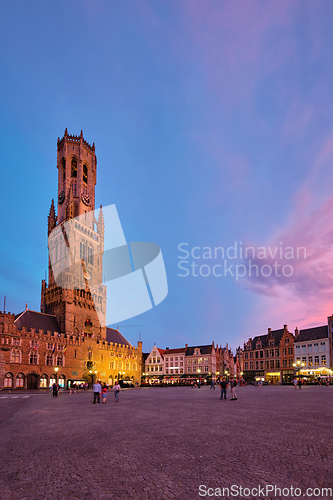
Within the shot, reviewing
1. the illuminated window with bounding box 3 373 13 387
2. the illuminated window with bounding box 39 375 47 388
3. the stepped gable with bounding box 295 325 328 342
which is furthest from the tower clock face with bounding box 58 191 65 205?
the stepped gable with bounding box 295 325 328 342

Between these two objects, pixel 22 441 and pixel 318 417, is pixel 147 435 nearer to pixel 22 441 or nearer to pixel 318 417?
pixel 22 441

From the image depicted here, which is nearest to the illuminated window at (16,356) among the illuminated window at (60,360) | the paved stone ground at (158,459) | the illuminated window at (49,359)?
the illuminated window at (49,359)

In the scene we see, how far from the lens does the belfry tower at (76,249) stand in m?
75.1

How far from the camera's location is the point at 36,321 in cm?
6619

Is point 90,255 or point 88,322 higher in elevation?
point 90,255

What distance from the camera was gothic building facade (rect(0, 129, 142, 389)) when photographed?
2310 inches

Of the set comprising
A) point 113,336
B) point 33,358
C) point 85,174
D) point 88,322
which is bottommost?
point 33,358

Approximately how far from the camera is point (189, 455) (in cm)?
798

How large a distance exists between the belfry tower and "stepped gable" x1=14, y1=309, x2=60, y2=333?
1.74 metres

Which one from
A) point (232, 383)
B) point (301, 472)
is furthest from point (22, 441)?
point (232, 383)

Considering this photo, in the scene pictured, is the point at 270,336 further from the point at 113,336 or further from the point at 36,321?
the point at 36,321

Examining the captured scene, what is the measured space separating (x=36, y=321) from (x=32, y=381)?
11.2m

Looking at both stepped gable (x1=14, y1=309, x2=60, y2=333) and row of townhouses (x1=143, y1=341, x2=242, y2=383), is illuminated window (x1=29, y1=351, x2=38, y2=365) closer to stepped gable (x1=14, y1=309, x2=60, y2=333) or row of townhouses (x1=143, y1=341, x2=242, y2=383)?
stepped gable (x1=14, y1=309, x2=60, y2=333)

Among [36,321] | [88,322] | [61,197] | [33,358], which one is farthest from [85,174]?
[33,358]
